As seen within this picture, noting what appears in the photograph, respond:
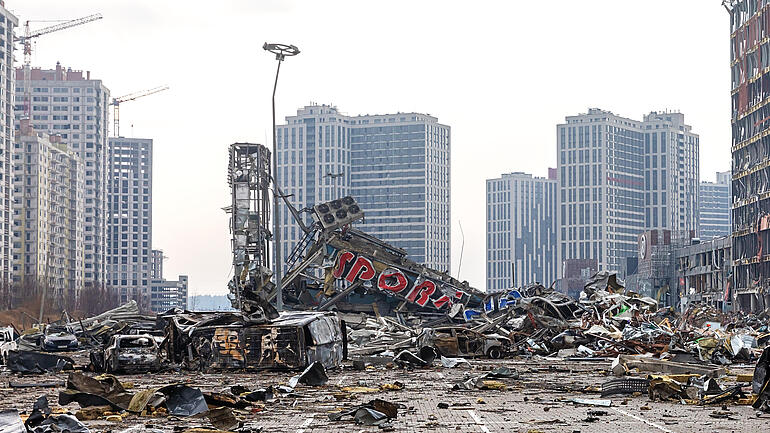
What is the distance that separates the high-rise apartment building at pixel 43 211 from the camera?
174750mm

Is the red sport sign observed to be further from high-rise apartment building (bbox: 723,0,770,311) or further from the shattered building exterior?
the shattered building exterior

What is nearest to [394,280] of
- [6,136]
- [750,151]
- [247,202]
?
[247,202]

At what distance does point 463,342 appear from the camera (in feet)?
127

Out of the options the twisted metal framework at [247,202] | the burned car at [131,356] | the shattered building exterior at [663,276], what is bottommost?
the shattered building exterior at [663,276]

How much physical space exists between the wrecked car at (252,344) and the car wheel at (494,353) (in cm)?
1129

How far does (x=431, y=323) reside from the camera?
5903 centimetres

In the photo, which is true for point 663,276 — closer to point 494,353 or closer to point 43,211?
point 494,353

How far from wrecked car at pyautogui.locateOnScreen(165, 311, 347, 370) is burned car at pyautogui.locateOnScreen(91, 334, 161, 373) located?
70 cm

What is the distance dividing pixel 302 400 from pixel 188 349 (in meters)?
9.01

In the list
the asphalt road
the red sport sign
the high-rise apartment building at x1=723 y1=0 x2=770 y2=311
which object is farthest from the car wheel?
the high-rise apartment building at x1=723 y1=0 x2=770 y2=311

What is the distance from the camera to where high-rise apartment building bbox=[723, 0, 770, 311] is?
100m

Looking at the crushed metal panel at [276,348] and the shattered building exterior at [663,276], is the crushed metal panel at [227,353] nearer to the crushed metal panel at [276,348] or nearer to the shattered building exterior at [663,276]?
the crushed metal panel at [276,348]

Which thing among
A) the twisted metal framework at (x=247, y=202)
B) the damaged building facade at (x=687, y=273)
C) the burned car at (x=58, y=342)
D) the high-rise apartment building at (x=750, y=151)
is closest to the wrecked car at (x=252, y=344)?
the burned car at (x=58, y=342)

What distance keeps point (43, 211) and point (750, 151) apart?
121 m
